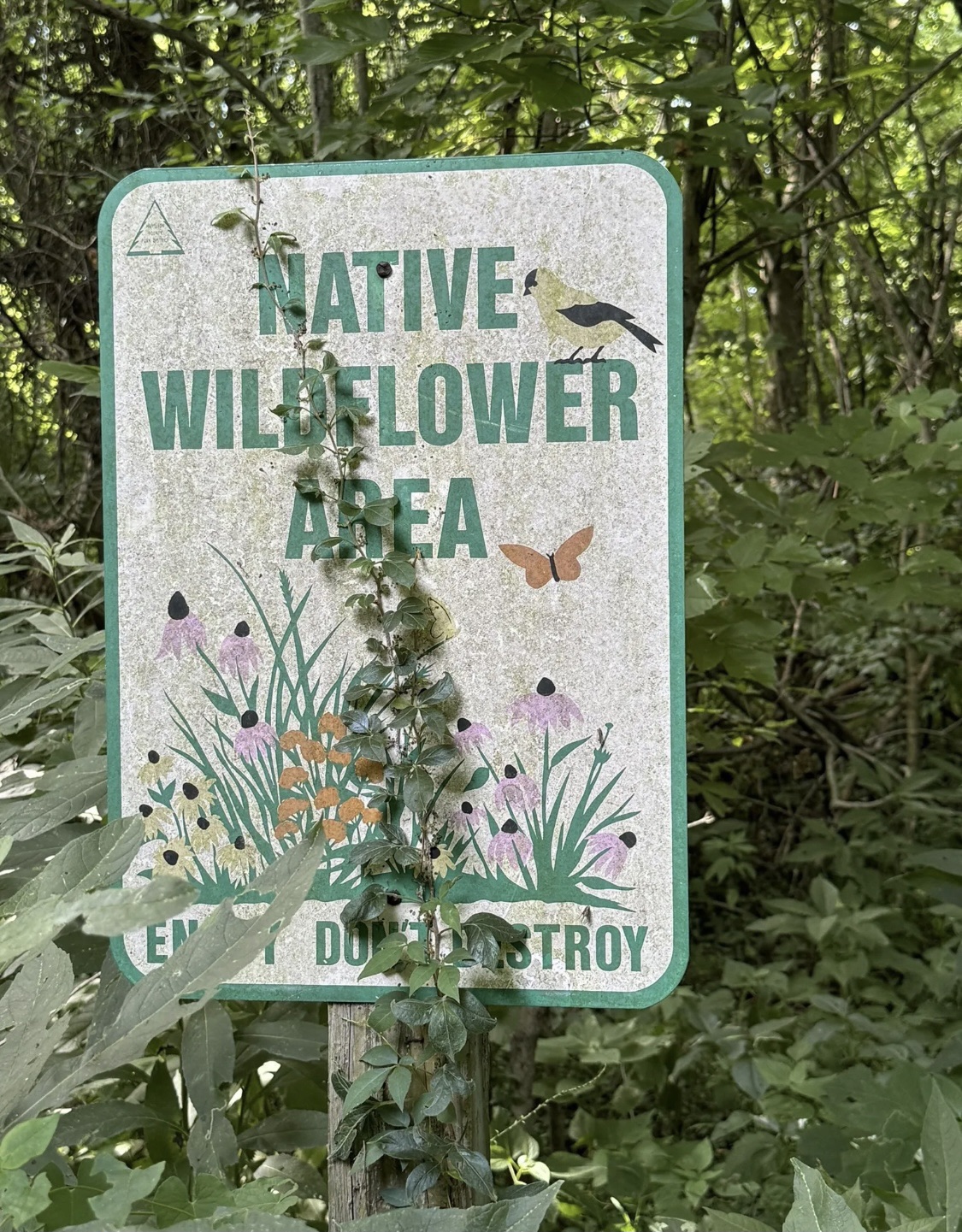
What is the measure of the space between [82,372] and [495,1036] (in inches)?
70.9

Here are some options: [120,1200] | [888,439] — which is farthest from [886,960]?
[120,1200]

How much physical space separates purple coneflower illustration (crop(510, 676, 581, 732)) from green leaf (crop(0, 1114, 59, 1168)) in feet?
1.87

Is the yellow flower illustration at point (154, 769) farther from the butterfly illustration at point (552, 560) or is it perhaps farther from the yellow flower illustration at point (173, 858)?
the butterfly illustration at point (552, 560)

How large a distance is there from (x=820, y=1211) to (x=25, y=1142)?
54cm

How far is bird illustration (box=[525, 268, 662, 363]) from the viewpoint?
1.02 metres

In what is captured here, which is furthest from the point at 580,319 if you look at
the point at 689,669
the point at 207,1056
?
the point at 689,669

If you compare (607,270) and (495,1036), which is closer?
(607,270)

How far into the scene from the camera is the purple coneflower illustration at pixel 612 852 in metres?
1.02

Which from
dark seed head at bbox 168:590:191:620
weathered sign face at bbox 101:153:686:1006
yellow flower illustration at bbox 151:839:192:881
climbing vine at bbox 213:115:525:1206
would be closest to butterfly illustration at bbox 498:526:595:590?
weathered sign face at bbox 101:153:686:1006

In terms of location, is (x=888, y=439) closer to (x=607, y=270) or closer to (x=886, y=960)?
(x=607, y=270)

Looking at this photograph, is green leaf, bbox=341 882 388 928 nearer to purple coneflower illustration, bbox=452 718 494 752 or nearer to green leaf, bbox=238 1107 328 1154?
purple coneflower illustration, bbox=452 718 494 752

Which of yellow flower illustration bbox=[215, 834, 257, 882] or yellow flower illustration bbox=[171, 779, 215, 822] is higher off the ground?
yellow flower illustration bbox=[171, 779, 215, 822]

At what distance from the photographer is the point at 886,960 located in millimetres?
2922

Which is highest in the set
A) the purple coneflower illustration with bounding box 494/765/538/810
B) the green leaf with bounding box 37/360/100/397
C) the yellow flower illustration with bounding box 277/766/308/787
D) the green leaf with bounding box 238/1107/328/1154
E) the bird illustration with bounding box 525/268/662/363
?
the green leaf with bounding box 37/360/100/397
